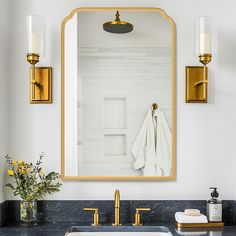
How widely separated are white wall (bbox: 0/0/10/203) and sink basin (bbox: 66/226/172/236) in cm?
46

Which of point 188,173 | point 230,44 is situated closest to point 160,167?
point 188,173

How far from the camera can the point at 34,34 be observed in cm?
212

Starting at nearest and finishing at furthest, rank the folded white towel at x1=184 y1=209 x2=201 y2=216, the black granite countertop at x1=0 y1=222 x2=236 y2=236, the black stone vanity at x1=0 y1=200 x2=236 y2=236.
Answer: the black granite countertop at x1=0 y1=222 x2=236 y2=236, the folded white towel at x1=184 y1=209 x2=201 y2=216, the black stone vanity at x1=0 y1=200 x2=236 y2=236

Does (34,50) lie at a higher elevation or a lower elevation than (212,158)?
higher

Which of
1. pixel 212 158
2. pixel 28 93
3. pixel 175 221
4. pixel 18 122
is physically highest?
pixel 28 93

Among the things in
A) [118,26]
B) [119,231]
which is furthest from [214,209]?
[118,26]

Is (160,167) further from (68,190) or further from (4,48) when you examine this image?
(4,48)

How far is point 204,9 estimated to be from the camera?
Answer: 2266 millimetres

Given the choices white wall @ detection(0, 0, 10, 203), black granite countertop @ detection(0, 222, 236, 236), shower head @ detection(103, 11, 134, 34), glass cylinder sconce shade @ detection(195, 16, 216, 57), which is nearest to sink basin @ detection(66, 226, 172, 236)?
black granite countertop @ detection(0, 222, 236, 236)

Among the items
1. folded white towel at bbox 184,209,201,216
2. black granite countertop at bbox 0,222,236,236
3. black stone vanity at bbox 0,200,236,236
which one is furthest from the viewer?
black stone vanity at bbox 0,200,236,236

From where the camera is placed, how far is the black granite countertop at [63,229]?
1968 mm

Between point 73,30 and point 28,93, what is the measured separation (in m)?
0.44

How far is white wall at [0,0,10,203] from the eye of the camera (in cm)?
216

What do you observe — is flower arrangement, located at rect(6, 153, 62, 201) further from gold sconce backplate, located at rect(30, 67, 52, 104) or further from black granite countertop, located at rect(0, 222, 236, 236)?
gold sconce backplate, located at rect(30, 67, 52, 104)
